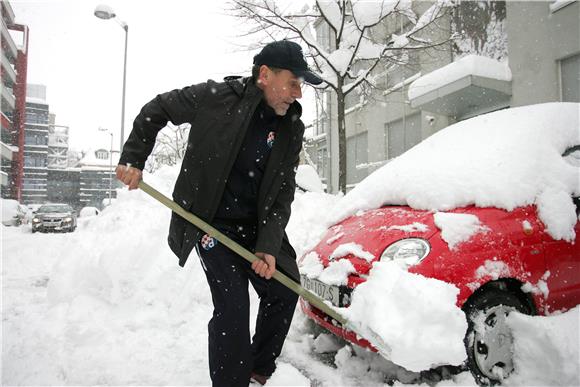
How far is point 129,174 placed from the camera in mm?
1984

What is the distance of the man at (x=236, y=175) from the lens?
1.96 meters

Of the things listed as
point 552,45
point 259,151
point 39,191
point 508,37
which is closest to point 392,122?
point 508,37

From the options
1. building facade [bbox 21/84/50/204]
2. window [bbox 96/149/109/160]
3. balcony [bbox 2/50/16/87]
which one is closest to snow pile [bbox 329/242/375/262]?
balcony [bbox 2/50/16/87]

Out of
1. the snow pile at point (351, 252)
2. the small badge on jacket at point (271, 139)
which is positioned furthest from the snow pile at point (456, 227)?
the small badge on jacket at point (271, 139)

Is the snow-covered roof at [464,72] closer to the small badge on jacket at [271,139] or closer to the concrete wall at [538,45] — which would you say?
the concrete wall at [538,45]

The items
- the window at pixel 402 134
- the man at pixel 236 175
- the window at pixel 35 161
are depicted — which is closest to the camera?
the man at pixel 236 175

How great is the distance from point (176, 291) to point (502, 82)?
27.0ft

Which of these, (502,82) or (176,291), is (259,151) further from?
(502,82)

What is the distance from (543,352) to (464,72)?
6929 millimetres

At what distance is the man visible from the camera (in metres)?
1.96

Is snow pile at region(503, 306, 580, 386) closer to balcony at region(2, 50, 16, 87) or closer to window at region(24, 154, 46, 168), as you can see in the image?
balcony at region(2, 50, 16, 87)

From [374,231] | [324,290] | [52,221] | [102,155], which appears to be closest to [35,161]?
[102,155]

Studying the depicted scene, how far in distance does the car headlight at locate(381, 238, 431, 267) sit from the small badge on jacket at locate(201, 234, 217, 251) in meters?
0.99

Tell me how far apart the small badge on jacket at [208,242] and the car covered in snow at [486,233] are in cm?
79
